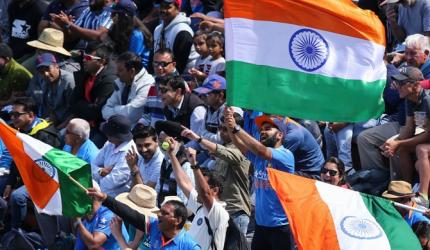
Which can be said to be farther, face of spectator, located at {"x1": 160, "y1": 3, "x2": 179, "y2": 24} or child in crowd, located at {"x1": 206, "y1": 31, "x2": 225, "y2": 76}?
face of spectator, located at {"x1": 160, "y1": 3, "x2": 179, "y2": 24}

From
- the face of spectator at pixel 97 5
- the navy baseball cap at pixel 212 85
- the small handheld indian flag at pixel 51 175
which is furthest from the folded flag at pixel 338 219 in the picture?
the face of spectator at pixel 97 5

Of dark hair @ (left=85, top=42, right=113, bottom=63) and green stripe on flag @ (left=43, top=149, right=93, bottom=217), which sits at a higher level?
dark hair @ (left=85, top=42, right=113, bottom=63)

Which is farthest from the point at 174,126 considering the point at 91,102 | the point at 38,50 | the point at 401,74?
the point at 38,50

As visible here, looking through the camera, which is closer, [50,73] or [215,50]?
[215,50]

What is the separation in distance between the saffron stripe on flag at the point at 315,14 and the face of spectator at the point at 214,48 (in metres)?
4.46

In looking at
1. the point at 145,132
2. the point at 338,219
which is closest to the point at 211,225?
the point at 338,219

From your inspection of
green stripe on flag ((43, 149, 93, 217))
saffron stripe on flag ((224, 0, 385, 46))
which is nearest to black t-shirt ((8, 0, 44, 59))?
green stripe on flag ((43, 149, 93, 217))

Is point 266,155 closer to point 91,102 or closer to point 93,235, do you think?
point 93,235

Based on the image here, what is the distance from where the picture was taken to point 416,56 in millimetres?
14492

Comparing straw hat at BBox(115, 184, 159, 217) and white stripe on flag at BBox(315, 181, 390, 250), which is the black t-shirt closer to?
straw hat at BBox(115, 184, 159, 217)

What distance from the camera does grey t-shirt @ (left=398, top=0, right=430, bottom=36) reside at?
51.0 ft

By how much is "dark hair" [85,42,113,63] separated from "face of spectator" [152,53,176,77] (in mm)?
1104

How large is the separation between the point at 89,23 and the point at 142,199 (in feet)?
18.4

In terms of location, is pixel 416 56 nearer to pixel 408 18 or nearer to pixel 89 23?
pixel 408 18
